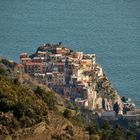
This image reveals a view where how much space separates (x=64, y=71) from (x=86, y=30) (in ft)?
111

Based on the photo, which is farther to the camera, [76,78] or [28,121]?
[76,78]

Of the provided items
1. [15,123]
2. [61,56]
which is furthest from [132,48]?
[15,123]

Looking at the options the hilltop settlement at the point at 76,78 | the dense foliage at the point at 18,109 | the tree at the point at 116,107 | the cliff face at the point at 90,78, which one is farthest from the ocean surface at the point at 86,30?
the dense foliage at the point at 18,109

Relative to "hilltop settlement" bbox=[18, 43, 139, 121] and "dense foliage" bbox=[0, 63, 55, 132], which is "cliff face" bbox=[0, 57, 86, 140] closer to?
"dense foliage" bbox=[0, 63, 55, 132]

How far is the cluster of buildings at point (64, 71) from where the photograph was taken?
58031 millimetres

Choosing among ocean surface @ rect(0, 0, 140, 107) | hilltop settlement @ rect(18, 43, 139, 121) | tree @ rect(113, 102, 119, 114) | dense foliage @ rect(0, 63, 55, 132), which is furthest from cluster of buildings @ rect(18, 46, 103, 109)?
dense foliage @ rect(0, 63, 55, 132)

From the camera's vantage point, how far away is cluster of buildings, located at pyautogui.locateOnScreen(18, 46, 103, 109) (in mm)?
58031

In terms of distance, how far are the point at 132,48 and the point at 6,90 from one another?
56561mm

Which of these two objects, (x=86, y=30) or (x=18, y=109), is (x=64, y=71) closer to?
(x=18, y=109)

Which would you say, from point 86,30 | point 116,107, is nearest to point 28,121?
point 116,107

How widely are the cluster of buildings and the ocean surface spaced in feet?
14.7

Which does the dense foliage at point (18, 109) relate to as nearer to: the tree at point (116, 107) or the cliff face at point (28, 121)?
the cliff face at point (28, 121)

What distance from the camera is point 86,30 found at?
93.2 m

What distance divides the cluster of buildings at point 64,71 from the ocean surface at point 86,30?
4488mm
